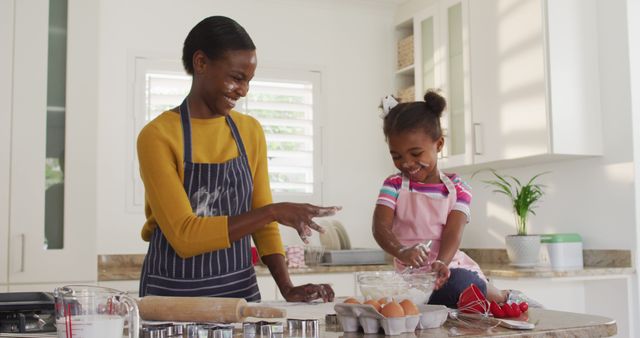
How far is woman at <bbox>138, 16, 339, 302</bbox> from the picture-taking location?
5.35 ft

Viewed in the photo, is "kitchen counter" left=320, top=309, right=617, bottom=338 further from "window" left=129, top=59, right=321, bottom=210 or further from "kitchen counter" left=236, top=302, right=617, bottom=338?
"window" left=129, top=59, right=321, bottom=210

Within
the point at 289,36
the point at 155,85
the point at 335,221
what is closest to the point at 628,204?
the point at 335,221

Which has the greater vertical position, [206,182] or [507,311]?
[206,182]

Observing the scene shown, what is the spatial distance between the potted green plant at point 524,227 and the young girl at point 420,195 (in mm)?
1604

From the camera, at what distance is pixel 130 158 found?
157 inches

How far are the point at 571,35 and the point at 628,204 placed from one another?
0.80 m

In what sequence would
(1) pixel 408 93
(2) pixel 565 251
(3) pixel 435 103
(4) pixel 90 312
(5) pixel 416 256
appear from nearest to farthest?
(4) pixel 90 312, (5) pixel 416 256, (3) pixel 435 103, (2) pixel 565 251, (1) pixel 408 93

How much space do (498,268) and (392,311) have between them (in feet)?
7.88

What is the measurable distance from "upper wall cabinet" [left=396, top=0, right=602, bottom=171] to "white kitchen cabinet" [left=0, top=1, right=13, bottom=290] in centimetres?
218

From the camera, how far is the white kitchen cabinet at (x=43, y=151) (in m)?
3.27

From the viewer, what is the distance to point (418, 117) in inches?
75.9

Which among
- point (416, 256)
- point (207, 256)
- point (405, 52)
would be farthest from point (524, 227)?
point (207, 256)

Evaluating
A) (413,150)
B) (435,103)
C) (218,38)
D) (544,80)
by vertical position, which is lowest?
(413,150)

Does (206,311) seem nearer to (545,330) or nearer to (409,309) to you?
(409,309)
